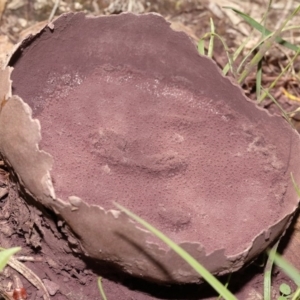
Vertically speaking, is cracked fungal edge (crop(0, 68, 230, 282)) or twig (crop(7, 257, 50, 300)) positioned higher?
Result: cracked fungal edge (crop(0, 68, 230, 282))

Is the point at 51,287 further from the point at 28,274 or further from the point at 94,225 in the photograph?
the point at 94,225

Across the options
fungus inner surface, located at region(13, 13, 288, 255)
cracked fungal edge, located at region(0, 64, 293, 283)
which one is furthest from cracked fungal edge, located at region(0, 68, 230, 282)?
fungus inner surface, located at region(13, 13, 288, 255)

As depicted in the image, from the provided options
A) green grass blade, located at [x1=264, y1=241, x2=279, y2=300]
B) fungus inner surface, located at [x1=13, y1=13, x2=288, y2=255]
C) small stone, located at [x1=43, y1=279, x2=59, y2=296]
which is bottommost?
small stone, located at [x1=43, y1=279, x2=59, y2=296]

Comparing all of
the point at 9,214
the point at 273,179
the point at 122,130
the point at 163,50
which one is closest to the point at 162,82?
the point at 163,50

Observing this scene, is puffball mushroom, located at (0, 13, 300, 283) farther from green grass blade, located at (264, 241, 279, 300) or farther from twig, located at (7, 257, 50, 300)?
twig, located at (7, 257, 50, 300)

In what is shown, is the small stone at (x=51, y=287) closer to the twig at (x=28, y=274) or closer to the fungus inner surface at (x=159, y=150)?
the twig at (x=28, y=274)

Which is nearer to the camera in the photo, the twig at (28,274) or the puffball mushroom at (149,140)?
the puffball mushroom at (149,140)

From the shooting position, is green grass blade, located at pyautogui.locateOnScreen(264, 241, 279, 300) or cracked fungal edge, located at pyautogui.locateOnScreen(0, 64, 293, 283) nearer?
cracked fungal edge, located at pyautogui.locateOnScreen(0, 64, 293, 283)

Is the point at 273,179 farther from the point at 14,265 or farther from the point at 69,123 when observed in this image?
the point at 14,265

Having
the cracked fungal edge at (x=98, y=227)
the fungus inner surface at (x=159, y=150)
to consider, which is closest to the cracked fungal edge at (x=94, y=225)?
the cracked fungal edge at (x=98, y=227)
